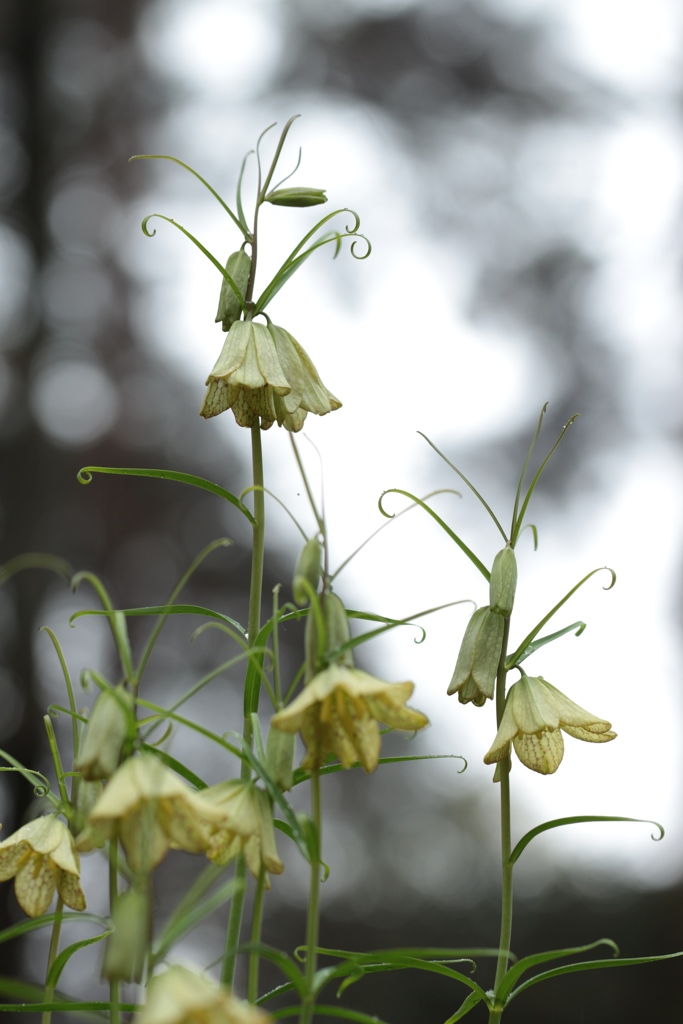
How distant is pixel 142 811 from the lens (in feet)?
1.07

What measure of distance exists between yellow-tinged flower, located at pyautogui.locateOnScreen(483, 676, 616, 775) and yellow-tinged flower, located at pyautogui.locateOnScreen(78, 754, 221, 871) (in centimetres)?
17

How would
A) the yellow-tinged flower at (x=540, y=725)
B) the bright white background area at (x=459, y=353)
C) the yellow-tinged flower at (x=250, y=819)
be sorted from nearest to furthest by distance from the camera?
the yellow-tinged flower at (x=250, y=819)
the yellow-tinged flower at (x=540, y=725)
the bright white background area at (x=459, y=353)

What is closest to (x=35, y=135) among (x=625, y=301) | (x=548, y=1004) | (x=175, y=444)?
(x=175, y=444)

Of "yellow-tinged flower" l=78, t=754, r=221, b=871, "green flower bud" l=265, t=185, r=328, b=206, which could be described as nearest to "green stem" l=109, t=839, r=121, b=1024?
"yellow-tinged flower" l=78, t=754, r=221, b=871

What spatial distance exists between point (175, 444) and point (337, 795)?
1.01m

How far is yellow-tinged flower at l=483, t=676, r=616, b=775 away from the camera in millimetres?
483

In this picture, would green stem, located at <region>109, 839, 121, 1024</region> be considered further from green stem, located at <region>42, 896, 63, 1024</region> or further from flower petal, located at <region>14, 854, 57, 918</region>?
flower petal, located at <region>14, 854, 57, 918</region>

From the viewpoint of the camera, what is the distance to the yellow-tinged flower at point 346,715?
345 mm

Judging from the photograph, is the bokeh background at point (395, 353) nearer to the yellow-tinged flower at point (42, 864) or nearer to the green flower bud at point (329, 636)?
the yellow-tinged flower at point (42, 864)

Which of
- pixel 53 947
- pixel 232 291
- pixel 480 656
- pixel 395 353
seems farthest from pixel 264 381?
pixel 395 353

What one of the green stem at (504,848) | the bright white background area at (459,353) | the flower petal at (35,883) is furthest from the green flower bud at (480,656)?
the bright white background area at (459,353)

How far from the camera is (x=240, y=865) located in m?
0.44

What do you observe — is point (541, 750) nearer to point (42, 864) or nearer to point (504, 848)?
point (504, 848)

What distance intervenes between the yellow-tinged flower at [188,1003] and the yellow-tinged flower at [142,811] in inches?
1.3
